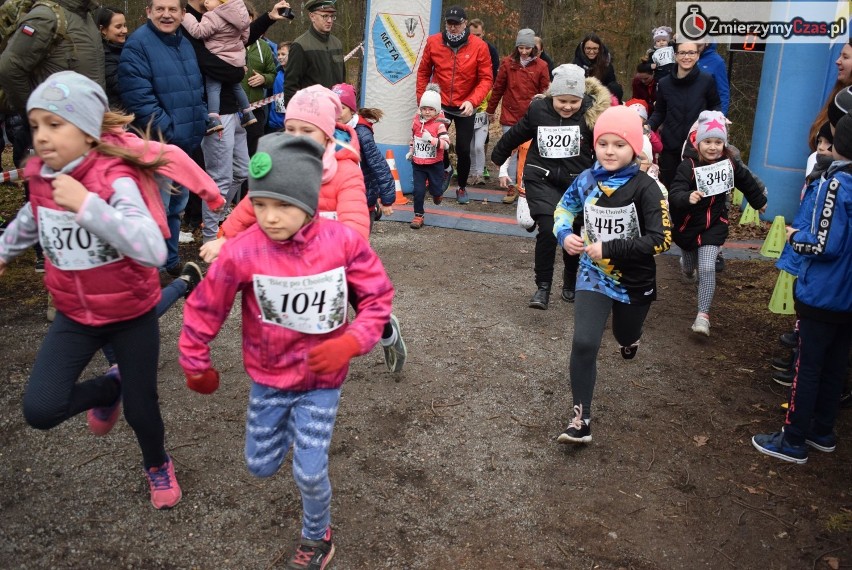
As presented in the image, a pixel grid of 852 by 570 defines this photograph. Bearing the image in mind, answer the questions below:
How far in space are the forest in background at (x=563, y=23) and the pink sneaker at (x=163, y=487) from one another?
11.2m

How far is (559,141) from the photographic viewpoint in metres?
6.50

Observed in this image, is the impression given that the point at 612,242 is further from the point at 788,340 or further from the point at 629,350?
the point at 788,340

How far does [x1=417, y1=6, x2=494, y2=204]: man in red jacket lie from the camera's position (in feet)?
33.0

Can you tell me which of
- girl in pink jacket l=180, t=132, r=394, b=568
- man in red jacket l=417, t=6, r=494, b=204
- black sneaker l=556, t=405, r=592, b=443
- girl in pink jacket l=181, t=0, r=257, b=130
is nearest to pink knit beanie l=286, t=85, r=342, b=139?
girl in pink jacket l=180, t=132, r=394, b=568

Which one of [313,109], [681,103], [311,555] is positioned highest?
[681,103]

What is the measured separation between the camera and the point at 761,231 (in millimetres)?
9594

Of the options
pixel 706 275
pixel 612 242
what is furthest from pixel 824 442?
Result: pixel 706 275

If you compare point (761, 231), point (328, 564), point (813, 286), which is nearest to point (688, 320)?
point (813, 286)

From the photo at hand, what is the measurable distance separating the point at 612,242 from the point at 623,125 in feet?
2.14

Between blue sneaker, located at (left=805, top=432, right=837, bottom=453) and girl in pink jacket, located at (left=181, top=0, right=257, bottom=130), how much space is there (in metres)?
5.52

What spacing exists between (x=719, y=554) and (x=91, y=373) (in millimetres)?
4039

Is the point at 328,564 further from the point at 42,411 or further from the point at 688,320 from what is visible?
the point at 688,320

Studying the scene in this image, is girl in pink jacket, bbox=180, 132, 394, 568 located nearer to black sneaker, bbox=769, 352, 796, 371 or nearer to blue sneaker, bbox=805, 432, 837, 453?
blue sneaker, bbox=805, 432, 837, 453

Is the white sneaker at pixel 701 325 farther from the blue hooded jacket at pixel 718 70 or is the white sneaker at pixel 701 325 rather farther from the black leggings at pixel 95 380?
the black leggings at pixel 95 380
